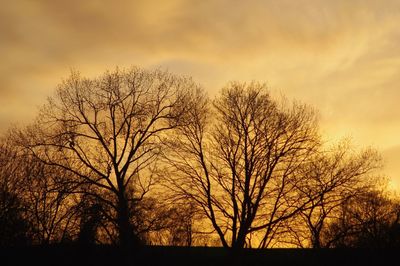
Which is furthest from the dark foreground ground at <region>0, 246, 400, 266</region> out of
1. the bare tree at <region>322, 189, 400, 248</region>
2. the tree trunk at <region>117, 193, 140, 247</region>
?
the bare tree at <region>322, 189, 400, 248</region>

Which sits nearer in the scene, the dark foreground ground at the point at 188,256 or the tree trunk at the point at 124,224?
the tree trunk at the point at 124,224

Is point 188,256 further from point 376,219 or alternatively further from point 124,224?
point 376,219

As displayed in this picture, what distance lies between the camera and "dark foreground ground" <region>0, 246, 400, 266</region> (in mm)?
33906

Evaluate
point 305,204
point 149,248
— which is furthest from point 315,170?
point 149,248

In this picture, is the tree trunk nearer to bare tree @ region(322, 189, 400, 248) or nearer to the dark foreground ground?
the dark foreground ground

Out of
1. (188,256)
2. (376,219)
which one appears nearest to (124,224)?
(188,256)

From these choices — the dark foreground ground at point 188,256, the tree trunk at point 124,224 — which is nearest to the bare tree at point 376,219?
the dark foreground ground at point 188,256

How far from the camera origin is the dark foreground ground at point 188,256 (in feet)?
111

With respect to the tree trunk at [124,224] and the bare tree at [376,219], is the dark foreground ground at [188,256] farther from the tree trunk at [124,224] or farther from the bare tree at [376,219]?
the bare tree at [376,219]

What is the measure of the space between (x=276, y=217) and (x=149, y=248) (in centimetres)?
1145

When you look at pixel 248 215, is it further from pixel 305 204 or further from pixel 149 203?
pixel 149 203

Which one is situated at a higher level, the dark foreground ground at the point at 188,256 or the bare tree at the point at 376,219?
the bare tree at the point at 376,219

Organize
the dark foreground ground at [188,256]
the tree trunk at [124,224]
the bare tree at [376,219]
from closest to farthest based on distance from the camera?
the tree trunk at [124,224] < the dark foreground ground at [188,256] < the bare tree at [376,219]

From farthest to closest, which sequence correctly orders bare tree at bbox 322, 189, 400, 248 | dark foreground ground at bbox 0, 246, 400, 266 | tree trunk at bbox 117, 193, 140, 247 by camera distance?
bare tree at bbox 322, 189, 400, 248, dark foreground ground at bbox 0, 246, 400, 266, tree trunk at bbox 117, 193, 140, 247
